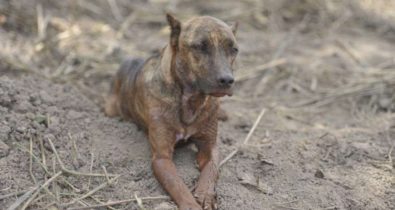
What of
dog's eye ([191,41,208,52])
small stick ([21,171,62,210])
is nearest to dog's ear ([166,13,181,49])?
dog's eye ([191,41,208,52])

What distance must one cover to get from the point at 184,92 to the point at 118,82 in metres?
1.35

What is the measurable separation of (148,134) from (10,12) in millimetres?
3345

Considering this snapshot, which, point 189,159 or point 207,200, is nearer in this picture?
point 207,200

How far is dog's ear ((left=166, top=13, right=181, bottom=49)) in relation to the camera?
171 inches

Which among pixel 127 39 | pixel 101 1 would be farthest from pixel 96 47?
pixel 101 1

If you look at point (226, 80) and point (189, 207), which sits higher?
point (226, 80)

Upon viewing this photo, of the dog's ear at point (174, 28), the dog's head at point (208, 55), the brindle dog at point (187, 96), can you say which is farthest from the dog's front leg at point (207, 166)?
the dog's ear at point (174, 28)

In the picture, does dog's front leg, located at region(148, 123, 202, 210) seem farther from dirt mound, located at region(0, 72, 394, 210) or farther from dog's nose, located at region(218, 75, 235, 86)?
dog's nose, located at region(218, 75, 235, 86)

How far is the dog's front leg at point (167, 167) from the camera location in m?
4.14

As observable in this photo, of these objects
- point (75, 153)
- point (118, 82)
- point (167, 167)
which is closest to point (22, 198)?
point (75, 153)

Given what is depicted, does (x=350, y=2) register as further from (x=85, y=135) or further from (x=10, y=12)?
(x=85, y=135)

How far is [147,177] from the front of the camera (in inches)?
178

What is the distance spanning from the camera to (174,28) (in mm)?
4367

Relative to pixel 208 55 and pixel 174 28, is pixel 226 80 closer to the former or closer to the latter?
pixel 208 55
